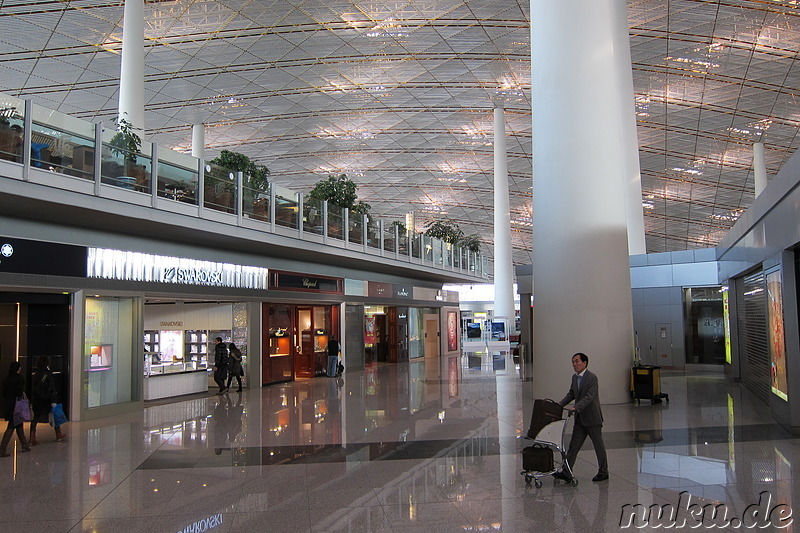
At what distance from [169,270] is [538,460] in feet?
40.2

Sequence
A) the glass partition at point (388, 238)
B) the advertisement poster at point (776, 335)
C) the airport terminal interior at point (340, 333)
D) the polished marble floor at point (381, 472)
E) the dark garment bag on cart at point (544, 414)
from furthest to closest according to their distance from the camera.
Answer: the glass partition at point (388, 238) → the advertisement poster at point (776, 335) → the dark garment bag on cart at point (544, 414) → the airport terminal interior at point (340, 333) → the polished marble floor at point (381, 472)

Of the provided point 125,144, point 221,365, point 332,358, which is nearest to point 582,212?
point 125,144

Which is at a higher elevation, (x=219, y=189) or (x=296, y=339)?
(x=219, y=189)

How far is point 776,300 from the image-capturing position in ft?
35.8

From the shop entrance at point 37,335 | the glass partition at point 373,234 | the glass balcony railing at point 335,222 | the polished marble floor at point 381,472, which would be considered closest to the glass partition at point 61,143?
the shop entrance at point 37,335

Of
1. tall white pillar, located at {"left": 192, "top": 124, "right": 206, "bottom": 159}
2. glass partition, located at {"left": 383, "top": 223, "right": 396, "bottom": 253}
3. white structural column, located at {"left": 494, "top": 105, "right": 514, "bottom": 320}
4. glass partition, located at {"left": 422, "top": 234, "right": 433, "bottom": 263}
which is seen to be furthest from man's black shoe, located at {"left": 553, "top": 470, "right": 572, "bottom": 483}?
tall white pillar, located at {"left": 192, "top": 124, "right": 206, "bottom": 159}

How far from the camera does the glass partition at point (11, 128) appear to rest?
10914 mm

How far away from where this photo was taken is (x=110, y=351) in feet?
48.5

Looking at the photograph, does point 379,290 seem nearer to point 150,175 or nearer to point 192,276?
point 192,276

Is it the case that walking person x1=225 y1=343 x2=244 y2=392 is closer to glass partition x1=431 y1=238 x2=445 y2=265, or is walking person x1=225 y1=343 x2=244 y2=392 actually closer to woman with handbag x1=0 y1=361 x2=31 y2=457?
woman with handbag x1=0 y1=361 x2=31 y2=457

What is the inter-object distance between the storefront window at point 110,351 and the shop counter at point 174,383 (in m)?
1.51

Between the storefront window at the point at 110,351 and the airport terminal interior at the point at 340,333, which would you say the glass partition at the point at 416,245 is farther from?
the storefront window at the point at 110,351

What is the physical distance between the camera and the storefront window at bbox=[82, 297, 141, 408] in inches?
559

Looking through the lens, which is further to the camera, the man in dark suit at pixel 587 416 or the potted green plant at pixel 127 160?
the potted green plant at pixel 127 160
